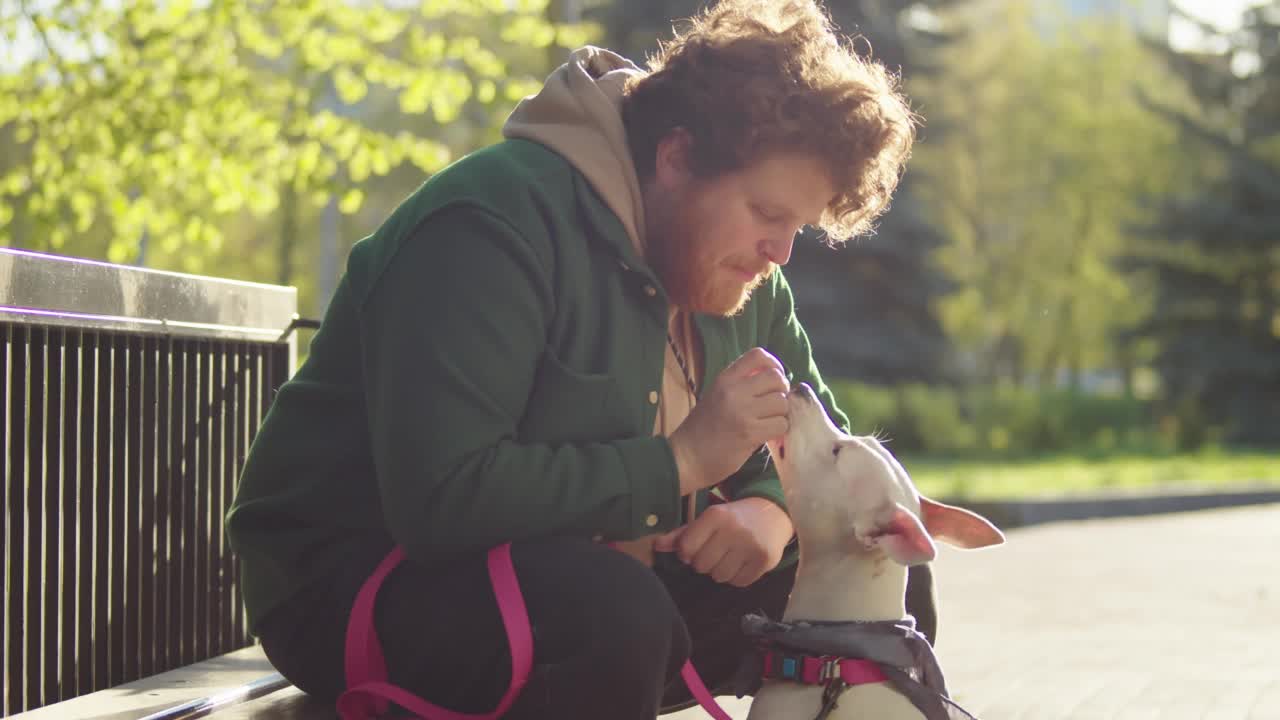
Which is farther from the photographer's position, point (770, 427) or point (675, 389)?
point (675, 389)

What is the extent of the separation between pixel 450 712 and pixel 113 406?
1301 mm

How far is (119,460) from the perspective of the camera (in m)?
3.62

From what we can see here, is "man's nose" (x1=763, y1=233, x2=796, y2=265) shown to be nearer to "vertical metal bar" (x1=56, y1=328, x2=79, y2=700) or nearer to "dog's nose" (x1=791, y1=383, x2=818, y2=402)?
"dog's nose" (x1=791, y1=383, x2=818, y2=402)

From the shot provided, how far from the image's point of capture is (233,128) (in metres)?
10.3

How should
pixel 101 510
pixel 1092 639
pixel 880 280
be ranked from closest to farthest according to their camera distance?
pixel 101 510
pixel 1092 639
pixel 880 280

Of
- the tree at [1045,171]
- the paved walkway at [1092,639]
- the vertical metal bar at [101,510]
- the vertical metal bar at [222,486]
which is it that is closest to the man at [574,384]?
the paved walkway at [1092,639]

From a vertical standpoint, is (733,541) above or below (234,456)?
below

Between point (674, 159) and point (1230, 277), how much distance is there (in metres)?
27.9

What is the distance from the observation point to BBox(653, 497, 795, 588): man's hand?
3.18 m

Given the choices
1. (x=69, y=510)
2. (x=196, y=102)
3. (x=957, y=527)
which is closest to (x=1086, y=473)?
(x=196, y=102)

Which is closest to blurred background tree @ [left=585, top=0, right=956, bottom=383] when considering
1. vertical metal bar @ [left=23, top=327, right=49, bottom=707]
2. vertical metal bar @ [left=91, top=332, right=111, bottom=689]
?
Result: vertical metal bar @ [left=91, top=332, right=111, bottom=689]

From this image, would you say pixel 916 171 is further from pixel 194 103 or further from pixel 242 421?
pixel 242 421

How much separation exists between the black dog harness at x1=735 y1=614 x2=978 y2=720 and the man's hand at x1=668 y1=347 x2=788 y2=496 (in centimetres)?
34

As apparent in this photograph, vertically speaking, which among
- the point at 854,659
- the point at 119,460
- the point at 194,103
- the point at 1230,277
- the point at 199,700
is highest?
the point at 1230,277
